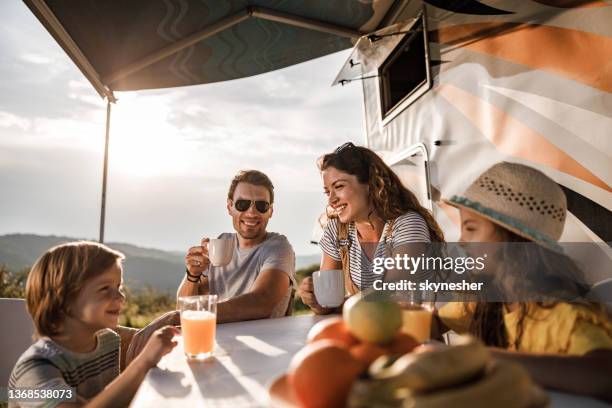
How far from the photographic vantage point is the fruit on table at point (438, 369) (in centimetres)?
45

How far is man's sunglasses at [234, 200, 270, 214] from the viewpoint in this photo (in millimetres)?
2322

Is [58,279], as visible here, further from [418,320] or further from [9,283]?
[9,283]

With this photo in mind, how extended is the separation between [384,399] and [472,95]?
101 inches

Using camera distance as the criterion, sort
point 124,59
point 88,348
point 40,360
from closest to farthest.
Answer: point 40,360 → point 88,348 → point 124,59

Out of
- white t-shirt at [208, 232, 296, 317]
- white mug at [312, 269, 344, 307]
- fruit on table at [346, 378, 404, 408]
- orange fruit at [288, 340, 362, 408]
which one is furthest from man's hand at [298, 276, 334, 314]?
fruit on table at [346, 378, 404, 408]

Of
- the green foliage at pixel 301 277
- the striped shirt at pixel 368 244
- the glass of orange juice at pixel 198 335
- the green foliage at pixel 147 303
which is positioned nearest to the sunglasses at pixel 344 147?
the striped shirt at pixel 368 244

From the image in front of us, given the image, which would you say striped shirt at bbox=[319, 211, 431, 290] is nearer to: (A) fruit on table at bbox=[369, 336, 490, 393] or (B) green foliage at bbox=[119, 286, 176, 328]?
(A) fruit on table at bbox=[369, 336, 490, 393]

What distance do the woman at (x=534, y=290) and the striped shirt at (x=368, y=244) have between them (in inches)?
30.8

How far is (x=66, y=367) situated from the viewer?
132 centimetres

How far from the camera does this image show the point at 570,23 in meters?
1.92

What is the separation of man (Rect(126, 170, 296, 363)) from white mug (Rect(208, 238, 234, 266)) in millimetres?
165

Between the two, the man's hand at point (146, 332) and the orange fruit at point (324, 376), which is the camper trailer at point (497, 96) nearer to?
the orange fruit at point (324, 376)

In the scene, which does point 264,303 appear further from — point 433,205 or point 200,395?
point 433,205

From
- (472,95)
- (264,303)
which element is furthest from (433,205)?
(264,303)
